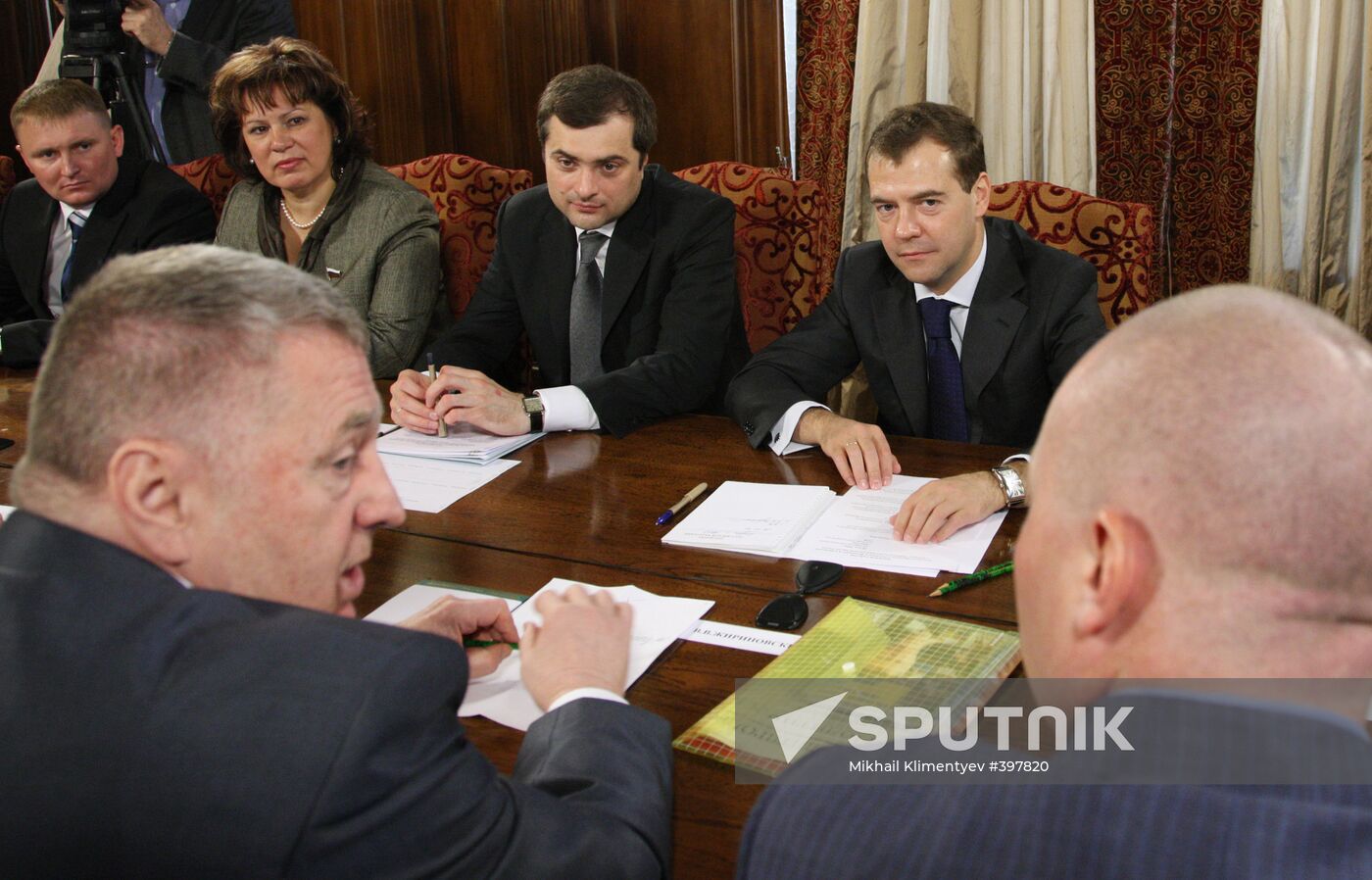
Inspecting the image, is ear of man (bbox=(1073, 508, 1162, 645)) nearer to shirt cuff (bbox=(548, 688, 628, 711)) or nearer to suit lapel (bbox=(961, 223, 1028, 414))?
shirt cuff (bbox=(548, 688, 628, 711))

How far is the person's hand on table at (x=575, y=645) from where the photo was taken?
1312 mm

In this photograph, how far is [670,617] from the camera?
5.09ft

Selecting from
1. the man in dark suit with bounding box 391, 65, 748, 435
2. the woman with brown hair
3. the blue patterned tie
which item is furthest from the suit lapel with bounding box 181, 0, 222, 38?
the man in dark suit with bounding box 391, 65, 748, 435

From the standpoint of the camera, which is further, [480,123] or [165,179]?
[480,123]

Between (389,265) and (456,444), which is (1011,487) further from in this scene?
(389,265)

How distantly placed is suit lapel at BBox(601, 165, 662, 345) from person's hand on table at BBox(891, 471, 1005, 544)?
4.13 ft

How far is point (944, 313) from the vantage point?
254 centimetres

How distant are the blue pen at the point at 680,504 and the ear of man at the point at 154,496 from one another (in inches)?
37.1

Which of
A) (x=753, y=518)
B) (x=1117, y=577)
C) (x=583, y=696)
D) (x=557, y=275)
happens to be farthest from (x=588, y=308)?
(x=1117, y=577)

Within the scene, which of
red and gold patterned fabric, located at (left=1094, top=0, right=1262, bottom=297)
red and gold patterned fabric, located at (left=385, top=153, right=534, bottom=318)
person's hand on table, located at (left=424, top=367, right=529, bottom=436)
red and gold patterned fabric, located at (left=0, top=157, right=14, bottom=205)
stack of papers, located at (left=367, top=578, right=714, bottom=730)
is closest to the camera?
stack of papers, located at (left=367, top=578, right=714, bottom=730)

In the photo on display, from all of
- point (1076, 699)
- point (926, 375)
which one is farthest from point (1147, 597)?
point (926, 375)

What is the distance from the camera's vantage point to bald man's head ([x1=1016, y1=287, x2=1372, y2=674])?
72 centimetres

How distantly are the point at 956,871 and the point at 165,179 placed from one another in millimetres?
3733

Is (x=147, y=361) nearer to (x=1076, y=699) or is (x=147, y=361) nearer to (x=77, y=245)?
(x=1076, y=699)
